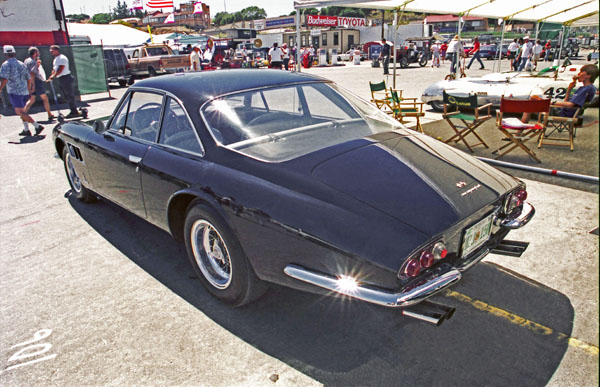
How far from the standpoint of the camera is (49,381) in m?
2.25

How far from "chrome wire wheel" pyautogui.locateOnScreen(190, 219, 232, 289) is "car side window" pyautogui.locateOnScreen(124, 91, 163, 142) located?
938 millimetres

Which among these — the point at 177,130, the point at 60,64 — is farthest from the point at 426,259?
the point at 60,64

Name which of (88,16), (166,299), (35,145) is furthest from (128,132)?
(88,16)

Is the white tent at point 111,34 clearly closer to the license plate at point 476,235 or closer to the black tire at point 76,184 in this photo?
the black tire at point 76,184

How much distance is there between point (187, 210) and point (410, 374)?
1.76m

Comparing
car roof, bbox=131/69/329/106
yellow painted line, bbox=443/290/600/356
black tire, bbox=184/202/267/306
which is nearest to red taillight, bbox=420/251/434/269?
yellow painted line, bbox=443/290/600/356

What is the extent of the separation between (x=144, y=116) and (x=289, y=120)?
1.43 m

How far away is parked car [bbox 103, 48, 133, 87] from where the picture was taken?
18.8 meters

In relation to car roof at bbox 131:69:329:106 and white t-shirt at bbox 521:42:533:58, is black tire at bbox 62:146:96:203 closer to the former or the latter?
car roof at bbox 131:69:329:106

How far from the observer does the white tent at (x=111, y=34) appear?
2912cm

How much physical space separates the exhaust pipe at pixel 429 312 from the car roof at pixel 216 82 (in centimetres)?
200

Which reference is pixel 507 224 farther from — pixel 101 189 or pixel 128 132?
pixel 101 189

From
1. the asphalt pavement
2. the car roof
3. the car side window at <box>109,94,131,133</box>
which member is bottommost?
the asphalt pavement

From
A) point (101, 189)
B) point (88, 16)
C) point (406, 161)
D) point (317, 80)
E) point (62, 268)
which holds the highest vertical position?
point (88, 16)
